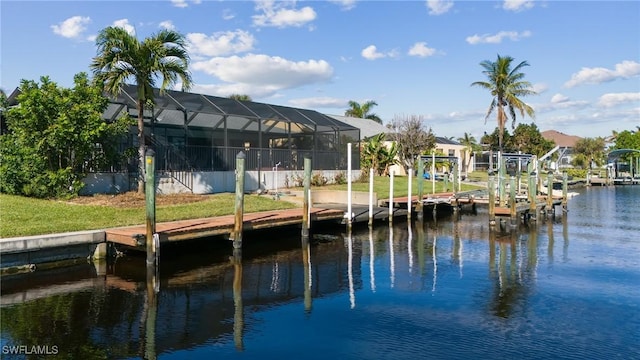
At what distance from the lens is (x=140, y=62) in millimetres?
18484

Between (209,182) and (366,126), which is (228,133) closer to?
(209,182)

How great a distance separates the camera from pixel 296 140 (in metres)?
29.8

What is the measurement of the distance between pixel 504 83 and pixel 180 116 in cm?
2967

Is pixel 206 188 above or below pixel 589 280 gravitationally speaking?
above

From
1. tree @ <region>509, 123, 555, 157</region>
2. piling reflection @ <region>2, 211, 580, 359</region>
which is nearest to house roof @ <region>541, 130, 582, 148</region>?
tree @ <region>509, 123, 555, 157</region>

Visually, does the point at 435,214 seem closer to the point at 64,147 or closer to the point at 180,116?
the point at 180,116

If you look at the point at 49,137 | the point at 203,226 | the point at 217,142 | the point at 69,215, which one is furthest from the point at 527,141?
the point at 69,215

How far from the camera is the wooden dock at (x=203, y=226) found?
13.4 metres

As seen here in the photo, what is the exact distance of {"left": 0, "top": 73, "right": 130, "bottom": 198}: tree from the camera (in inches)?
672

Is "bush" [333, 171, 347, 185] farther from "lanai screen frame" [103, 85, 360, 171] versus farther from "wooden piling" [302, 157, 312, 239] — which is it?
"wooden piling" [302, 157, 312, 239]

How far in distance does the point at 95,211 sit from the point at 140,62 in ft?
18.9

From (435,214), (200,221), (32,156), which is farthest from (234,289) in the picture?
(435,214)

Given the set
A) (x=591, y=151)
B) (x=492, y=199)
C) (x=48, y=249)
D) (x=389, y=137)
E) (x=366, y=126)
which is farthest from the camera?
(x=591, y=151)

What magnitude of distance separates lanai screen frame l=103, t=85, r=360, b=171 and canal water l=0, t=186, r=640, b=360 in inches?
304
